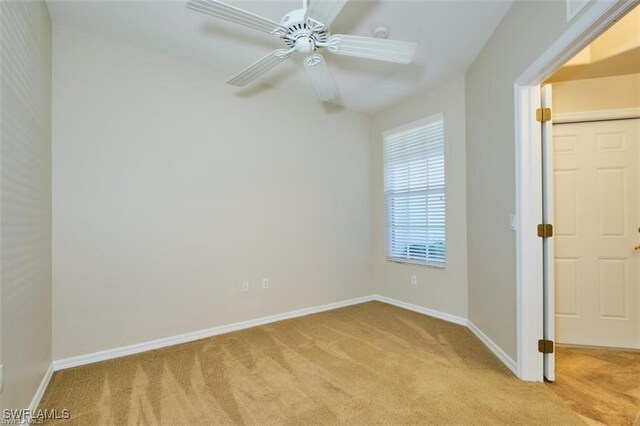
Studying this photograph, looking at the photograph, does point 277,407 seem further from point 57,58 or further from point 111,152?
point 57,58

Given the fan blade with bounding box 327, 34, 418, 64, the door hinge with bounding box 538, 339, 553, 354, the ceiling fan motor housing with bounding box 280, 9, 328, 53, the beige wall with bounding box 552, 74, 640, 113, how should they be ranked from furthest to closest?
the beige wall with bounding box 552, 74, 640, 113 < the door hinge with bounding box 538, 339, 553, 354 < the fan blade with bounding box 327, 34, 418, 64 < the ceiling fan motor housing with bounding box 280, 9, 328, 53

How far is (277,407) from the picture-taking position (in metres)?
1.92

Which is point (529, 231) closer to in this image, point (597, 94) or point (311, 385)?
point (597, 94)

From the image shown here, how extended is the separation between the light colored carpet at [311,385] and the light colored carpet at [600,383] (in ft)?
0.49

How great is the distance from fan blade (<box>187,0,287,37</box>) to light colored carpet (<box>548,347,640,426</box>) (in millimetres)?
2913

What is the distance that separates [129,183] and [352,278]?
2.89 m

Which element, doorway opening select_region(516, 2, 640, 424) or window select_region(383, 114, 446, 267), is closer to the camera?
doorway opening select_region(516, 2, 640, 424)

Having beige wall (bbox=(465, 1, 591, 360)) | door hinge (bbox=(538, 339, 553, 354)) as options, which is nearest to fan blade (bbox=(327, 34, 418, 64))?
beige wall (bbox=(465, 1, 591, 360))

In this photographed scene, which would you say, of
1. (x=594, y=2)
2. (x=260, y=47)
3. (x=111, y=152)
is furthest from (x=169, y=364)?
(x=594, y=2)

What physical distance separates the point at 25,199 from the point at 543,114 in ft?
11.3

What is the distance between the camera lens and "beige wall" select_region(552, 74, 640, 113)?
2.63 meters

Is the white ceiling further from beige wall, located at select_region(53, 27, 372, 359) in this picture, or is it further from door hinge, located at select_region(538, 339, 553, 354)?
door hinge, located at select_region(538, 339, 553, 354)

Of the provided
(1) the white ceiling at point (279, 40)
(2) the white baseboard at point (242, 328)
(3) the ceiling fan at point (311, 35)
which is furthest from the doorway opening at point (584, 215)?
(3) the ceiling fan at point (311, 35)

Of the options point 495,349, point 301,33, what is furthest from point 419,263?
point 301,33
